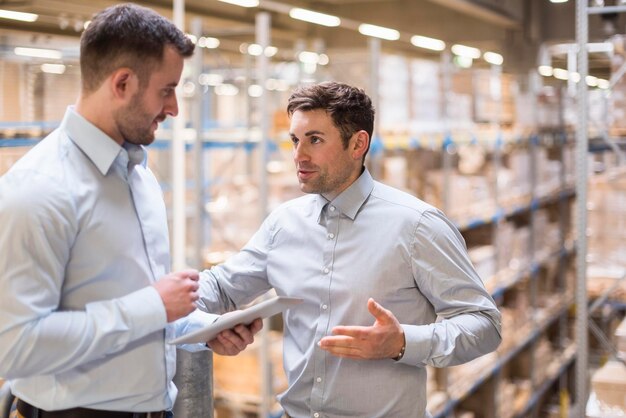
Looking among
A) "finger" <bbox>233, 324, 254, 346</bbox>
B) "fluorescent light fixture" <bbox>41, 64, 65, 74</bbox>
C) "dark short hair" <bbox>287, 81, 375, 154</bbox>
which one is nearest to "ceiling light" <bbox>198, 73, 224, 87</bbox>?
"fluorescent light fixture" <bbox>41, 64, 65, 74</bbox>

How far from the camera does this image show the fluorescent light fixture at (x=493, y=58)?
15.6 m

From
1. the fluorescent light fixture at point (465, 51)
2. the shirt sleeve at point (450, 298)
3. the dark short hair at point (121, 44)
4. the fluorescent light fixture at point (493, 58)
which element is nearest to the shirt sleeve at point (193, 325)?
the shirt sleeve at point (450, 298)

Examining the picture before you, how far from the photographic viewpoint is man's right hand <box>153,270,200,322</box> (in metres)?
2.06

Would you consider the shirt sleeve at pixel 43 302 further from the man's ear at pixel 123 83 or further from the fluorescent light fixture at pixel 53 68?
the fluorescent light fixture at pixel 53 68

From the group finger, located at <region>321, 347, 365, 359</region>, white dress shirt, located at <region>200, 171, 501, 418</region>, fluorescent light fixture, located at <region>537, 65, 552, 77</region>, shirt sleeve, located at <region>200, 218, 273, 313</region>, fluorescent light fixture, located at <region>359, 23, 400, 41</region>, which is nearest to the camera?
finger, located at <region>321, 347, 365, 359</region>

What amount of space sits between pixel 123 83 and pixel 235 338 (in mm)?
855

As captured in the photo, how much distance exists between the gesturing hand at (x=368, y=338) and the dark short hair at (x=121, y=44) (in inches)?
35.4

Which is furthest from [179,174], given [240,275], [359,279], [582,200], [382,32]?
[382,32]

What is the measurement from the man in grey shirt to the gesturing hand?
0.13m

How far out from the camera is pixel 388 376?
8.54 ft

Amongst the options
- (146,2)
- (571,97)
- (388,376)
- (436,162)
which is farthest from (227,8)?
(388,376)

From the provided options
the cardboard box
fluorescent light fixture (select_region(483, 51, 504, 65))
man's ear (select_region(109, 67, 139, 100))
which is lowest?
the cardboard box

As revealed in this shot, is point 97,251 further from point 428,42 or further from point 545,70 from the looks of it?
point 428,42

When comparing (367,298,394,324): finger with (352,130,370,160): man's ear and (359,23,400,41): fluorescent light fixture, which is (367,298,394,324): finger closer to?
(352,130,370,160): man's ear
